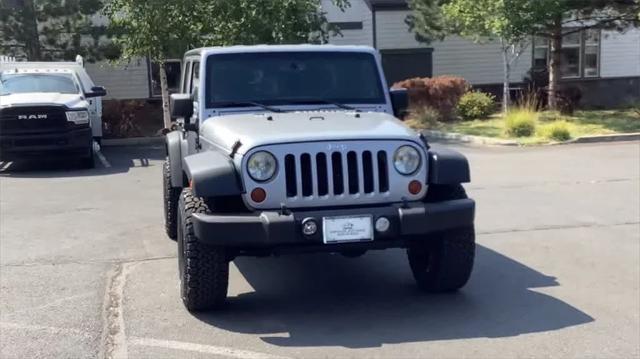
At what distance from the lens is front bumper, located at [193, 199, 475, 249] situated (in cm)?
523

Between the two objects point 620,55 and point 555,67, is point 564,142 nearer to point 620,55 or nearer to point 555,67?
point 555,67

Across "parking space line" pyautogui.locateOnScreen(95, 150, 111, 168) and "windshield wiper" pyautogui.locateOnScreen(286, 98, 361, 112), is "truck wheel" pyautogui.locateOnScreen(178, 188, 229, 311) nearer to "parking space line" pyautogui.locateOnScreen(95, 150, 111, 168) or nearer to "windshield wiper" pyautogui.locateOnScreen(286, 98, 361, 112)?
"windshield wiper" pyautogui.locateOnScreen(286, 98, 361, 112)

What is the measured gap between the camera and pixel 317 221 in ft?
17.4

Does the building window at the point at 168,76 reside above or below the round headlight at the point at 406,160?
above

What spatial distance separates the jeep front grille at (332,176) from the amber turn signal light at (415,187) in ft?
0.17

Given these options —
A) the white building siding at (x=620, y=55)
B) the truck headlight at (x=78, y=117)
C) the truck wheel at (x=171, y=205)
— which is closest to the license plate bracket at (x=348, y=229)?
the truck wheel at (x=171, y=205)

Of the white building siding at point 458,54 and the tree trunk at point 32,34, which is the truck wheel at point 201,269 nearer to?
the tree trunk at point 32,34

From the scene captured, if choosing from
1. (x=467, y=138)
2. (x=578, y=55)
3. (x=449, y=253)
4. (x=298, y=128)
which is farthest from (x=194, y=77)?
(x=578, y=55)

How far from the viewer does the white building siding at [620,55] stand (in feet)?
89.0

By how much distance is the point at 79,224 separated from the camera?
935 cm

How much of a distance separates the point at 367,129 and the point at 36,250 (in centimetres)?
408

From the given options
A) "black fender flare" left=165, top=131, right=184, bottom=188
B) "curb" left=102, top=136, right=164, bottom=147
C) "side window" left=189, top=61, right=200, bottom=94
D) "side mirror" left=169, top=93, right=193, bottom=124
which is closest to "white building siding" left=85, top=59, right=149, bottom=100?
"curb" left=102, top=136, right=164, bottom=147

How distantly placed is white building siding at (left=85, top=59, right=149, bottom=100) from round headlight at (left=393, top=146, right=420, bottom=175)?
18713 millimetres

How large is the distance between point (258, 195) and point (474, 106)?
16.6 m
